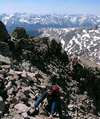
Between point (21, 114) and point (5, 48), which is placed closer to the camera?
point (21, 114)

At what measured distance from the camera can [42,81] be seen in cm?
3036

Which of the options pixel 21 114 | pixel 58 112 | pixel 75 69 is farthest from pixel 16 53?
pixel 21 114

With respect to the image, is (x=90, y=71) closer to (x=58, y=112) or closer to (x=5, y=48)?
(x=5, y=48)

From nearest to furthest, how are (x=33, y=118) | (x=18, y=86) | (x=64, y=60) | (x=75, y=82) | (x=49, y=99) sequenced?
(x=33, y=118) < (x=49, y=99) < (x=18, y=86) < (x=75, y=82) < (x=64, y=60)

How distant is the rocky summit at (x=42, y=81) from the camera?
23.2 m

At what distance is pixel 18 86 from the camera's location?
82.5ft

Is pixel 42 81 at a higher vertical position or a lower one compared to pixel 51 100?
lower

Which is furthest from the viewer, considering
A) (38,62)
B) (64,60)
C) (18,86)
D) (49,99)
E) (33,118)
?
(64,60)

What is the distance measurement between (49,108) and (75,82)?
13088 millimetres

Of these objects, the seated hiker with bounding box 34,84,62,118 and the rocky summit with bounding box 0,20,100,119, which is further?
the rocky summit with bounding box 0,20,100,119

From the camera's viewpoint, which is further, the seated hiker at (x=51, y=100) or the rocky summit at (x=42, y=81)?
the rocky summit at (x=42, y=81)

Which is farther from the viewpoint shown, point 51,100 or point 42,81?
point 42,81

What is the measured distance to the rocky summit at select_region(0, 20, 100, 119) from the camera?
23.2 meters

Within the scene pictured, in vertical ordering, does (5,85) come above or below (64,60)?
above
